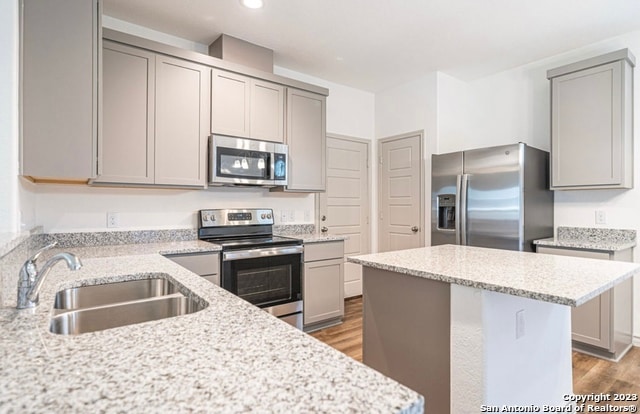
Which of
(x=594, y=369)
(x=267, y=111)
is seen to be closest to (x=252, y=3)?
(x=267, y=111)

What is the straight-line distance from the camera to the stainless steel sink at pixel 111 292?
4.54 ft

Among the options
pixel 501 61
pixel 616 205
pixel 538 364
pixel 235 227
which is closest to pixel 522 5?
pixel 501 61

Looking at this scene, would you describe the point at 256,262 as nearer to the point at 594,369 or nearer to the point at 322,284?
the point at 322,284

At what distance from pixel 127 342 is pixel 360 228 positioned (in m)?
3.87

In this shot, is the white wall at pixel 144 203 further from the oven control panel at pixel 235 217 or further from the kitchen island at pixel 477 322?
the kitchen island at pixel 477 322

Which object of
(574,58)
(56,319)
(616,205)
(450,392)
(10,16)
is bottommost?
(450,392)

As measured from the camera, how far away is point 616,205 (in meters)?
3.08

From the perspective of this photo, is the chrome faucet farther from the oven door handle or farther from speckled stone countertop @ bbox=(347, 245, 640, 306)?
the oven door handle

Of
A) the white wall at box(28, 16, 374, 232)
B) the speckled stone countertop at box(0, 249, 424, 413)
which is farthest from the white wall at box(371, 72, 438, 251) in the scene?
the speckled stone countertop at box(0, 249, 424, 413)

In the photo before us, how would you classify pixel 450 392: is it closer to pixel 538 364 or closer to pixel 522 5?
pixel 538 364

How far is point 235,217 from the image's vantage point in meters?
3.29

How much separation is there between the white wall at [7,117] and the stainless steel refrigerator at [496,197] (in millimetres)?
3304

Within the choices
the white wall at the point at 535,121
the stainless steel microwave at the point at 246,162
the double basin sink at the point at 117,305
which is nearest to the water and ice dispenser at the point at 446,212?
the white wall at the point at 535,121

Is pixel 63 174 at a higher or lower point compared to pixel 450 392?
higher
